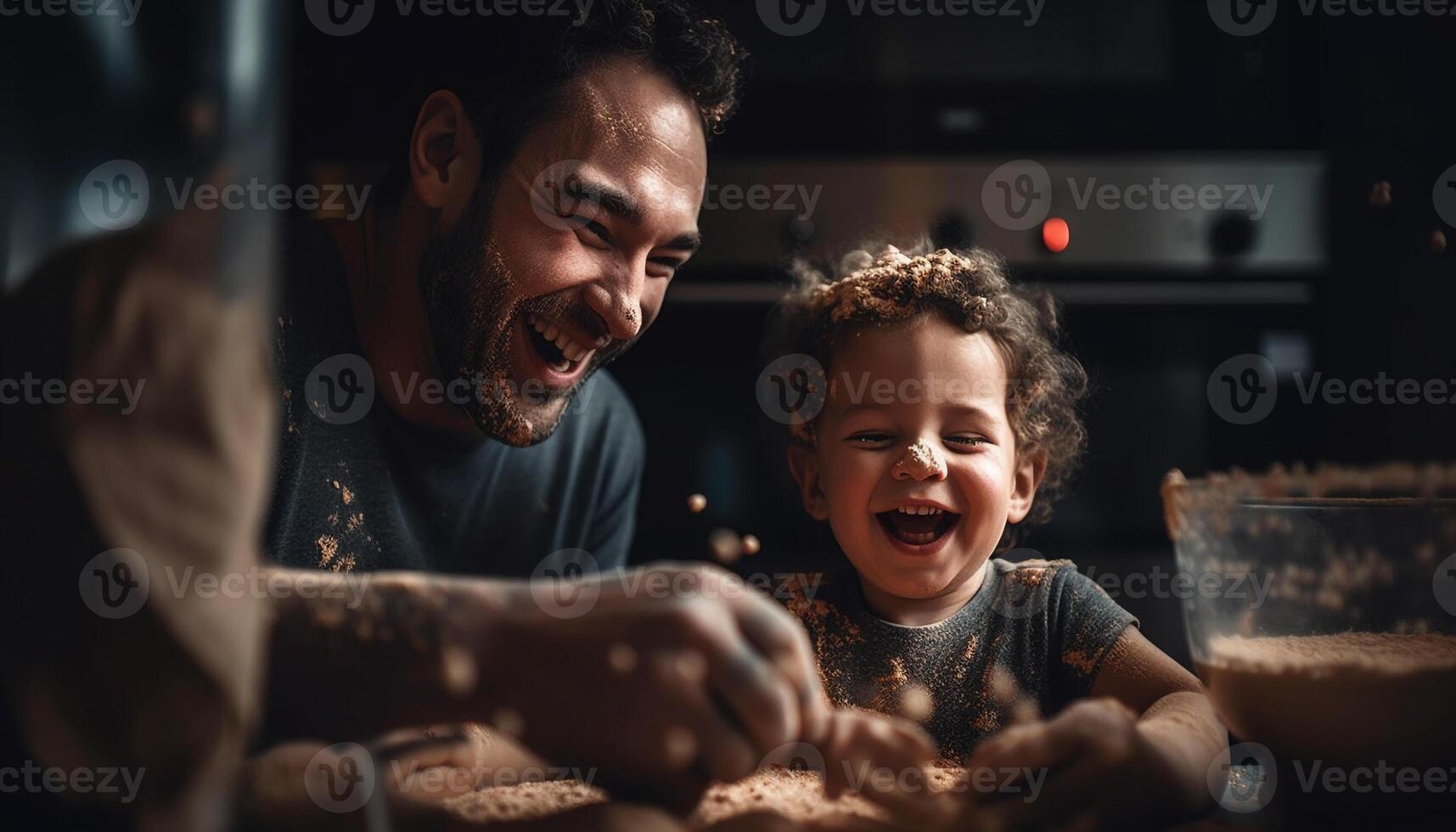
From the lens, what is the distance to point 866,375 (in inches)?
47.0

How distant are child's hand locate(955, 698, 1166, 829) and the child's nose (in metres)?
0.42

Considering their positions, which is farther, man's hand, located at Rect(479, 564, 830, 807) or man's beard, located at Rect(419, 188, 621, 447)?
man's beard, located at Rect(419, 188, 621, 447)

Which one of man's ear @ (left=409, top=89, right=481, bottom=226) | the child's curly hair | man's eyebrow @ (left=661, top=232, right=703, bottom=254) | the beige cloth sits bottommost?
the beige cloth

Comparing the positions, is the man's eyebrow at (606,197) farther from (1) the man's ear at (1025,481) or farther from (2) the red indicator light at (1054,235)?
(2) the red indicator light at (1054,235)

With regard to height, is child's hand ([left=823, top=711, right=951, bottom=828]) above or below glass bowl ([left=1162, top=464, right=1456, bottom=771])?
below

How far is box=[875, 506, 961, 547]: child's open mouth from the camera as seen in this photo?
1.14 meters

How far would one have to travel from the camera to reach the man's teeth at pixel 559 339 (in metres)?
1.18

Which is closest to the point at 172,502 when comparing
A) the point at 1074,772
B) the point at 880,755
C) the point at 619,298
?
the point at 880,755

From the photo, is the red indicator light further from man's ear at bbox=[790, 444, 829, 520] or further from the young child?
man's ear at bbox=[790, 444, 829, 520]

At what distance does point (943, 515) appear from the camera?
1.17m

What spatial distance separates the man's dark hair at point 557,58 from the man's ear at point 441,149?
17mm

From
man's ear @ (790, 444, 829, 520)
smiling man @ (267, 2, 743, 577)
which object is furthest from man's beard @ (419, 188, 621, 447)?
man's ear @ (790, 444, 829, 520)

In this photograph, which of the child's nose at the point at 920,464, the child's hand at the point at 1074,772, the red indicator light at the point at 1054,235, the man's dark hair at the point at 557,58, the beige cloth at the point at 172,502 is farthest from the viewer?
the red indicator light at the point at 1054,235

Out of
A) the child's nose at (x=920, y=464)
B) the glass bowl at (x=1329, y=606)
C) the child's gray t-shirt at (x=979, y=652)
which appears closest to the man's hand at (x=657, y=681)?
the glass bowl at (x=1329, y=606)
